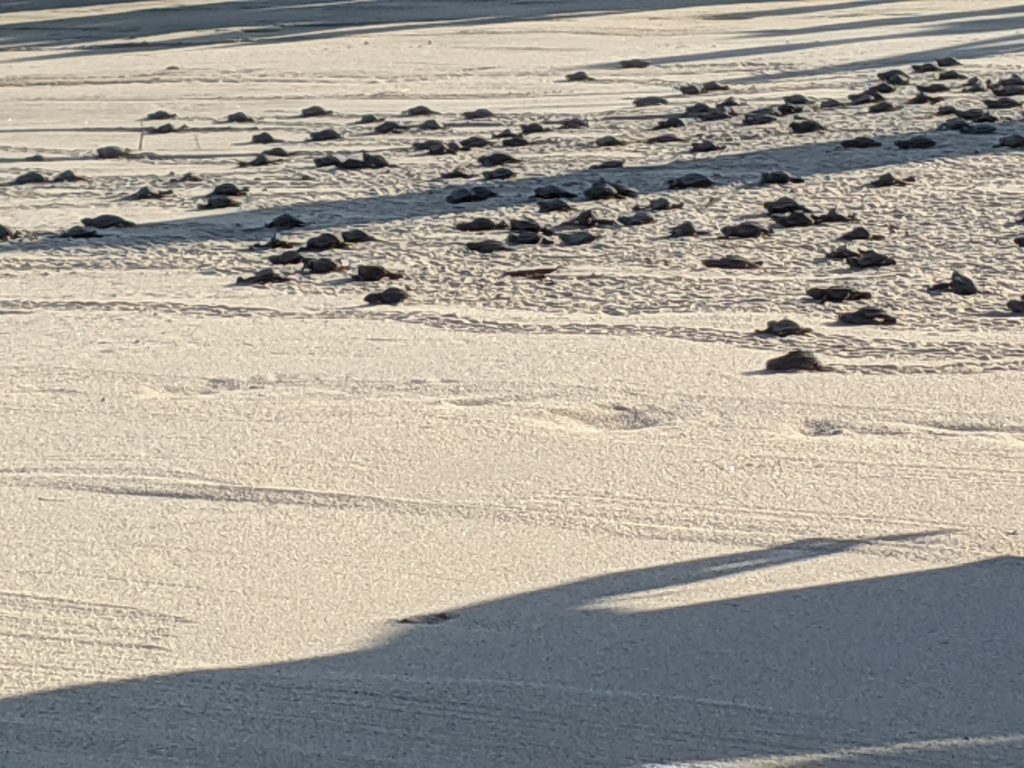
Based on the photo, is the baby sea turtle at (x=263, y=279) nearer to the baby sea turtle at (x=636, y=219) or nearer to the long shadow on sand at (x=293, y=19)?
the baby sea turtle at (x=636, y=219)

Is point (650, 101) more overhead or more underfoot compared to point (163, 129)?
more underfoot

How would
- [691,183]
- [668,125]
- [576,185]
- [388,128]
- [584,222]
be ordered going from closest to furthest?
1. [584,222]
2. [691,183]
3. [576,185]
4. [668,125]
5. [388,128]

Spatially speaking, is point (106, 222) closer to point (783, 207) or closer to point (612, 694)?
point (783, 207)

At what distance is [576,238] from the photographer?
10625 millimetres

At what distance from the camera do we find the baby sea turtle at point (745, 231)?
1055 centimetres

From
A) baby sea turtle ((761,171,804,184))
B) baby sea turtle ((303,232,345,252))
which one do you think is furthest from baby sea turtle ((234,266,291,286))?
baby sea turtle ((761,171,804,184))

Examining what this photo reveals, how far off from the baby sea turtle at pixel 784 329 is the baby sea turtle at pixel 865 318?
0.26 meters

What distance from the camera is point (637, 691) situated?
461cm

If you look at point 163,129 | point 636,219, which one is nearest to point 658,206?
point 636,219

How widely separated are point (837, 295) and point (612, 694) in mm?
4709

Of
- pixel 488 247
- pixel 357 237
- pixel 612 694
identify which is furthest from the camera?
pixel 357 237

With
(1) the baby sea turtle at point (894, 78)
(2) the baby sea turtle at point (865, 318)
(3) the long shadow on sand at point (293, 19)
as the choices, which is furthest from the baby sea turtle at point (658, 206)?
(3) the long shadow on sand at point (293, 19)

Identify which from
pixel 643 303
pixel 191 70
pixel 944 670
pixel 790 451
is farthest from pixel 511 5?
pixel 944 670

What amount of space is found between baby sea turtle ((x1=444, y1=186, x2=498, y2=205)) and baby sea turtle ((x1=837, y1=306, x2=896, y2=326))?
4140mm
